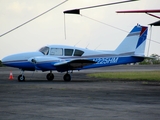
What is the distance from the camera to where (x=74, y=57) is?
30.3 meters

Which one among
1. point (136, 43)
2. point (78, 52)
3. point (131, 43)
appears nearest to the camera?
point (78, 52)

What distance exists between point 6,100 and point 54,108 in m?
2.75

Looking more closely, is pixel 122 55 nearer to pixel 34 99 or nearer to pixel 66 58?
pixel 66 58

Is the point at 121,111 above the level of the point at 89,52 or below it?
below

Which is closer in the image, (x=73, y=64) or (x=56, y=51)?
(x=73, y=64)

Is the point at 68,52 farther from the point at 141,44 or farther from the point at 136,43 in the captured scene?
the point at 141,44

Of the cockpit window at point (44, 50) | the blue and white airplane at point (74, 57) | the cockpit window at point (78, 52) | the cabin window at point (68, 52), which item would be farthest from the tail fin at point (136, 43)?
the cockpit window at point (44, 50)

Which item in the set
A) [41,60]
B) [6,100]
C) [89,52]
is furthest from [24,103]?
[89,52]

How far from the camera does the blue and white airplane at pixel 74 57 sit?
2903cm

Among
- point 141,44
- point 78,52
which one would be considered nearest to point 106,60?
point 78,52

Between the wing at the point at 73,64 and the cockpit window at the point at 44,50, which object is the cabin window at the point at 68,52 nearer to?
the wing at the point at 73,64

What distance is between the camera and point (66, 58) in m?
29.9

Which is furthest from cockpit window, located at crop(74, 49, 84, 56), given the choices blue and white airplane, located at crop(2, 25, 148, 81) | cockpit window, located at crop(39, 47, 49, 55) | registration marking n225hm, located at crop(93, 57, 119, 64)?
cockpit window, located at crop(39, 47, 49, 55)

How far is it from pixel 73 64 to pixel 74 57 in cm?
84
